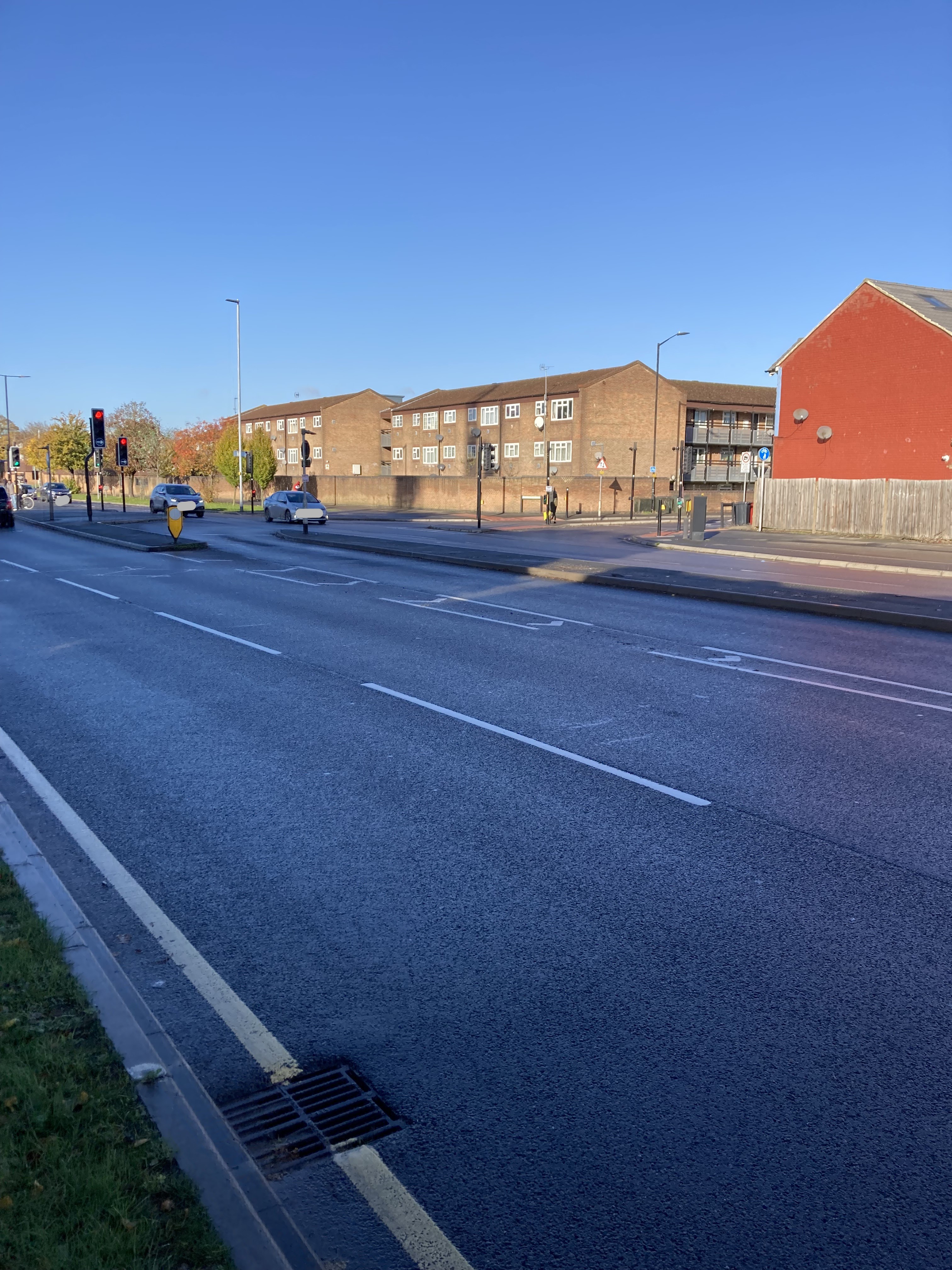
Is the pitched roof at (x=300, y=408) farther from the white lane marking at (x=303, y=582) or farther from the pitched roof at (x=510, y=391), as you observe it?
the white lane marking at (x=303, y=582)

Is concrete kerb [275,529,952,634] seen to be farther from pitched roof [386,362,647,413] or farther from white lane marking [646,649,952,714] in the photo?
pitched roof [386,362,647,413]

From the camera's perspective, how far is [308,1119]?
10.8ft

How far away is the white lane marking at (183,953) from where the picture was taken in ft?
11.9

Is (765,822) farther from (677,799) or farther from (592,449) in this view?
(592,449)

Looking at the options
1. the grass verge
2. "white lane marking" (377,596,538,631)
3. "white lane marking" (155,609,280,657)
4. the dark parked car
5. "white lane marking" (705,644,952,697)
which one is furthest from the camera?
the dark parked car

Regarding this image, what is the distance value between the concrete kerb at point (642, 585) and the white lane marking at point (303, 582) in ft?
14.2

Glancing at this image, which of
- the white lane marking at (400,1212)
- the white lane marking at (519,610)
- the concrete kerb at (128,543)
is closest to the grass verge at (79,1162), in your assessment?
the white lane marking at (400,1212)

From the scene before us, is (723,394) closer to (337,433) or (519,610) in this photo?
(337,433)

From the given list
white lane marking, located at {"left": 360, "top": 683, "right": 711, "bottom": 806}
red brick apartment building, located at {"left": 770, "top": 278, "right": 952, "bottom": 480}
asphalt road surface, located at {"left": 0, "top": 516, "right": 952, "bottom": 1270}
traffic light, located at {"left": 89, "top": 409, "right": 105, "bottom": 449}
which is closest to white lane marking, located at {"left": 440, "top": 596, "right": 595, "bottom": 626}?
asphalt road surface, located at {"left": 0, "top": 516, "right": 952, "bottom": 1270}

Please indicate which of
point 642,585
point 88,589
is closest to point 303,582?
point 88,589

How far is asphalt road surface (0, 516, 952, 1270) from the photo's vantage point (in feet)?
9.66

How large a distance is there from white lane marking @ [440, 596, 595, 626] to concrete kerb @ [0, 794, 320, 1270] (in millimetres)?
10701

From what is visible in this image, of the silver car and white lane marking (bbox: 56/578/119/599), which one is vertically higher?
the silver car

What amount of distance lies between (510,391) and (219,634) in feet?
240
